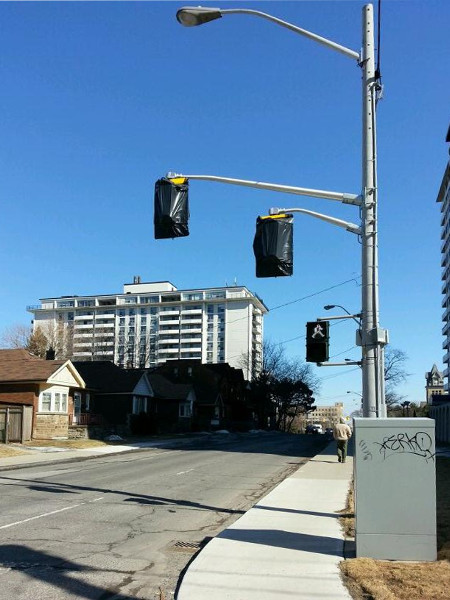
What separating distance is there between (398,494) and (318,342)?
12.7ft

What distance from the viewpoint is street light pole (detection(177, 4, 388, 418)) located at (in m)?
8.34

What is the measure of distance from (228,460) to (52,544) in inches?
634

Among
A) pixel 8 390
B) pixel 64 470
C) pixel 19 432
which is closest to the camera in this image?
pixel 64 470

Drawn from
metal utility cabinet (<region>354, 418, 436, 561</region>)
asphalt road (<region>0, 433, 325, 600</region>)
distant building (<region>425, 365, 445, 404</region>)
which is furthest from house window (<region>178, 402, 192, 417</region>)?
distant building (<region>425, 365, 445, 404</region>)

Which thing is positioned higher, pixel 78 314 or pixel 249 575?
pixel 78 314

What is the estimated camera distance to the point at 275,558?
6996 millimetres

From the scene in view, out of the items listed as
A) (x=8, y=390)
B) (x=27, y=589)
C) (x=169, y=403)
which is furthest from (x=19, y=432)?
(x=169, y=403)

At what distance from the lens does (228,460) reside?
23.6 meters

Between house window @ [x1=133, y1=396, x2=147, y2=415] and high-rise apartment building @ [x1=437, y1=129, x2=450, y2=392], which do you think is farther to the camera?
high-rise apartment building @ [x1=437, y1=129, x2=450, y2=392]

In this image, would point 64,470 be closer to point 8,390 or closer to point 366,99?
point 366,99

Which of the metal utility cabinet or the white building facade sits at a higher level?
the white building facade

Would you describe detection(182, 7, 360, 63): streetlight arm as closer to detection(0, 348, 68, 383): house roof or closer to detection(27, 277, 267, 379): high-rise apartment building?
detection(0, 348, 68, 383): house roof

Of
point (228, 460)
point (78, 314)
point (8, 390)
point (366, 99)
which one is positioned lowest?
point (228, 460)

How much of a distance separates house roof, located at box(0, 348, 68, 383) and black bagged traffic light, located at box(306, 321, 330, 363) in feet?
87.7
